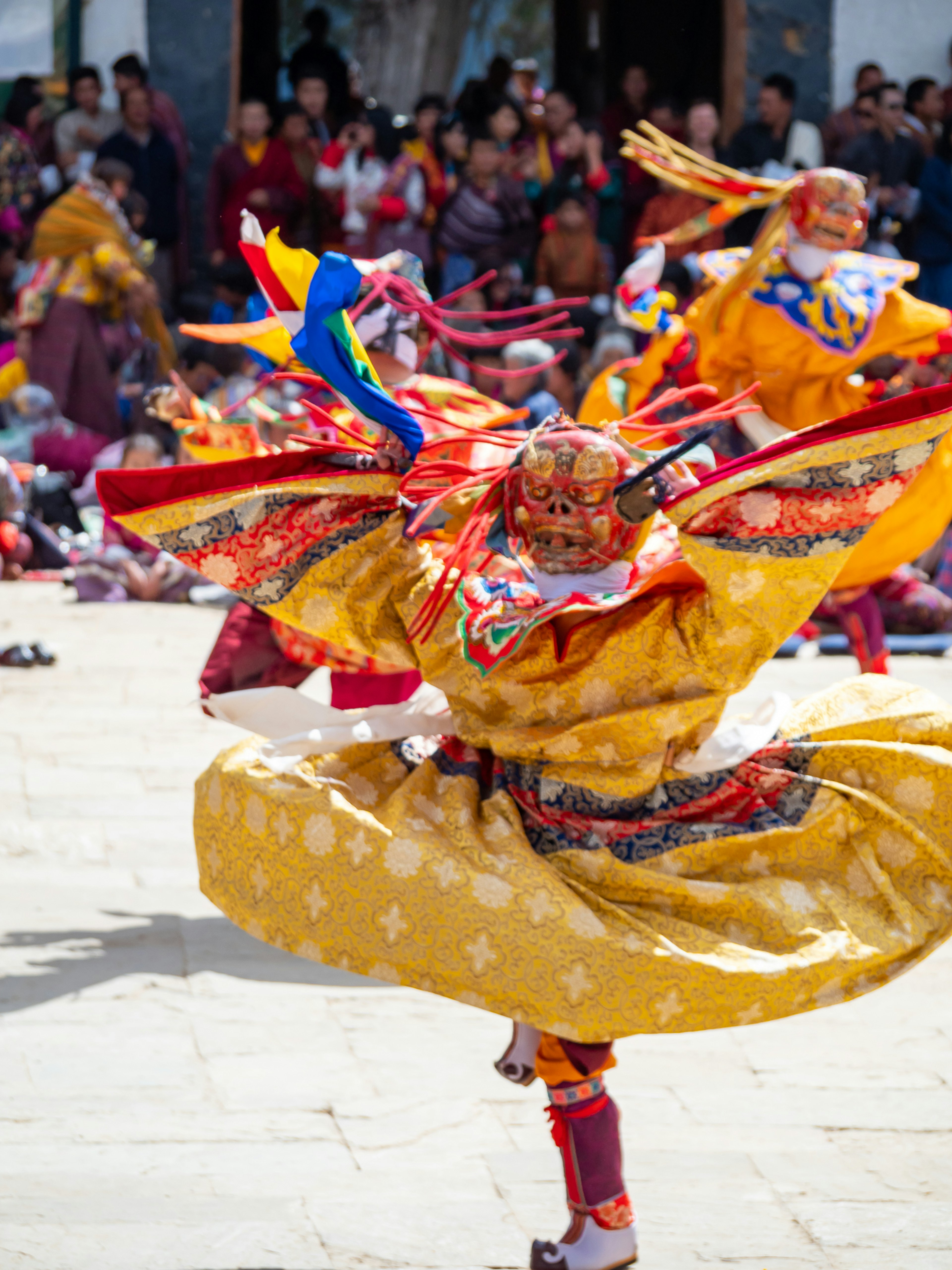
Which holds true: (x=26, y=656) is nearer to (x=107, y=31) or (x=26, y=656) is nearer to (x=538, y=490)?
(x=538, y=490)

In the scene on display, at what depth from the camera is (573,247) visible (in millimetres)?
9008

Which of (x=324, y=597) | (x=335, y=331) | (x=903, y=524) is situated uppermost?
(x=335, y=331)

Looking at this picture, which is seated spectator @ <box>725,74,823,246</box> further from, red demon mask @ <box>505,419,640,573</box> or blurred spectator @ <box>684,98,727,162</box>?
red demon mask @ <box>505,419,640,573</box>

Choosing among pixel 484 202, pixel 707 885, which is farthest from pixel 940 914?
pixel 484 202

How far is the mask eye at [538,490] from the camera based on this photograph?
96.7 inches

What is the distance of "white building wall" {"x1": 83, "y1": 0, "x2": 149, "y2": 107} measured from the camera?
1020 cm

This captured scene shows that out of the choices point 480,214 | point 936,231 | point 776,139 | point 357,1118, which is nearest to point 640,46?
point 776,139

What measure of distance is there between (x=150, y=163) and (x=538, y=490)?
25.5 ft

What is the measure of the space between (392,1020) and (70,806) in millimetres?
1703

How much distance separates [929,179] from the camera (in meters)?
9.07

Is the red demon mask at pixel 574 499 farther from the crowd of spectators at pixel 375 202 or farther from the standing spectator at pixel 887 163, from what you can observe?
the standing spectator at pixel 887 163

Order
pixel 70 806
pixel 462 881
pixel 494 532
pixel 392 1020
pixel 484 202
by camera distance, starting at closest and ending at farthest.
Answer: pixel 462 881
pixel 494 532
pixel 392 1020
pixel 70 806
pixel 484 202

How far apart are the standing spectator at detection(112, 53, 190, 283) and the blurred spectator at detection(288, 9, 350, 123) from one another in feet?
2.48

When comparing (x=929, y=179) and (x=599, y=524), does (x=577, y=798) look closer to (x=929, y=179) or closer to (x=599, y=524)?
(x=599, y=524)
